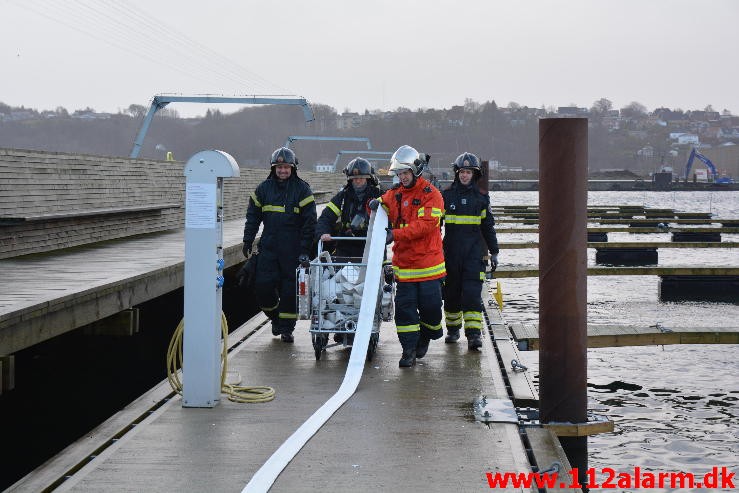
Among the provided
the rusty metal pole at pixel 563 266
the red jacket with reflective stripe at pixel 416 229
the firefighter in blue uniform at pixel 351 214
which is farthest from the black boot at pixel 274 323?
the rusty metal pole at pixel 563 266

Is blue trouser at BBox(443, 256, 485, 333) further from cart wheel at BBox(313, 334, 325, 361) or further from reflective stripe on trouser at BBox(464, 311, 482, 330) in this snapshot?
cart wheel at BBox(313, 334, 325, 361)

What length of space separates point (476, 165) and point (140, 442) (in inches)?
186

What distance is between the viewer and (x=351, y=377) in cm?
780

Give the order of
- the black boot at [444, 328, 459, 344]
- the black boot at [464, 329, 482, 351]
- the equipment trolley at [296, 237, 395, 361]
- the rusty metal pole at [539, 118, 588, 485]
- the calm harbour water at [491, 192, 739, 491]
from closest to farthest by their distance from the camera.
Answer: the rusty metal pole at [539, 118, 588, 485] → the equipment trolley at [296, 237, 395, 361] → the calm harbour water at [491, 192, 739, 491] → the black boot at [464, 329, 482, 351] → the black boot at [444, 328, 459, 344]

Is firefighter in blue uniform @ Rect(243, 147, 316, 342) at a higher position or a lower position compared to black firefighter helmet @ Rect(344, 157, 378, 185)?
lower

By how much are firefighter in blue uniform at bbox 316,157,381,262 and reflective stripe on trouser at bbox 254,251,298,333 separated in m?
0.52

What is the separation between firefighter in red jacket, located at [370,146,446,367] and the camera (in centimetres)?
859

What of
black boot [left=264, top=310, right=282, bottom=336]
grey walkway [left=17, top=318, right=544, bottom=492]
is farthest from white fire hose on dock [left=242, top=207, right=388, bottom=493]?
black boot [left=264, top=310, right=282, bottom=336]

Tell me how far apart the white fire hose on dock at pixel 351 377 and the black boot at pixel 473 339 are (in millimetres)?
1408

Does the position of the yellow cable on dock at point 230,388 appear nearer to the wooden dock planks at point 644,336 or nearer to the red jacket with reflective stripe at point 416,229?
the red jacket with reflective stripe at point 416,229

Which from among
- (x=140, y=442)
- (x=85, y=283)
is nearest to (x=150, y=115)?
(x=85, y=283)

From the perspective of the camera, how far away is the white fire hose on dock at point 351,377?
222 inches

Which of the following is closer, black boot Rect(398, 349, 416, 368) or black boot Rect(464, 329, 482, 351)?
black boot Rect(398, 349, 416, 368)

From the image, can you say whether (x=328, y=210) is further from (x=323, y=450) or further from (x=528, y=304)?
(x=528, y=304)
